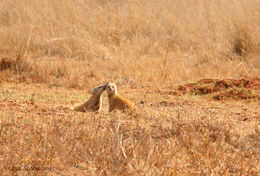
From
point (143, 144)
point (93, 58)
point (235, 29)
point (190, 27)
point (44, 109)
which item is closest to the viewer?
point (143, 144)

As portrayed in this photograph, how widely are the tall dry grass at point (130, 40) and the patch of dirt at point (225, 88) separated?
0.89 m

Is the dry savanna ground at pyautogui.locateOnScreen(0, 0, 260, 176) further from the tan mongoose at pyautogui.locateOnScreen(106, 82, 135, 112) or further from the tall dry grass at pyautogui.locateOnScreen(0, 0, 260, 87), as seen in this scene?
the tan mongoose at pyautogui.locateOnScreen(106, 82, 135, 112)

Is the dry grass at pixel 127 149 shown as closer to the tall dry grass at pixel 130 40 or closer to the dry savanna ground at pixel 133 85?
the dry savanna ground at pixel 133 85

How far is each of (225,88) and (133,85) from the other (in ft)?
5.78

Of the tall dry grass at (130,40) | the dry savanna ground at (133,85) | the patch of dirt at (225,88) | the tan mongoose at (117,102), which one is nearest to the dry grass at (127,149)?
the dry savanna ground at (133,85)

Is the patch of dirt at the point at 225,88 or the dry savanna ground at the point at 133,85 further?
the patch of dirt at the point at 225,88

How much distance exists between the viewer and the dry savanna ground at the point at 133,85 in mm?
4672

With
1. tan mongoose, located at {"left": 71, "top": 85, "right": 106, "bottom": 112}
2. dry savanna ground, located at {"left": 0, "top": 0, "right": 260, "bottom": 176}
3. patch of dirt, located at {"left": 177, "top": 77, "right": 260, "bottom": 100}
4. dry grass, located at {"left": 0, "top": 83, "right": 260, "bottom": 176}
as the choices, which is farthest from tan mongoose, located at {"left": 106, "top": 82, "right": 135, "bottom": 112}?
patch of dirt, located at {"left": 177, "top": 77, "right": 260, "bottom": 100}

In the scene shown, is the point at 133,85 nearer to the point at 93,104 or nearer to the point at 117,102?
the point at 93,104

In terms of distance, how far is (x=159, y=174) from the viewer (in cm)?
438

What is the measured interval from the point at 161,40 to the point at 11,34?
3650mm

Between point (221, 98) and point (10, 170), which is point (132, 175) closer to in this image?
point (10, 170)

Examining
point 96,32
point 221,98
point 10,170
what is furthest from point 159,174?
point 96,32

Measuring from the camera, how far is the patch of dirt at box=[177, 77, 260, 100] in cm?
964
